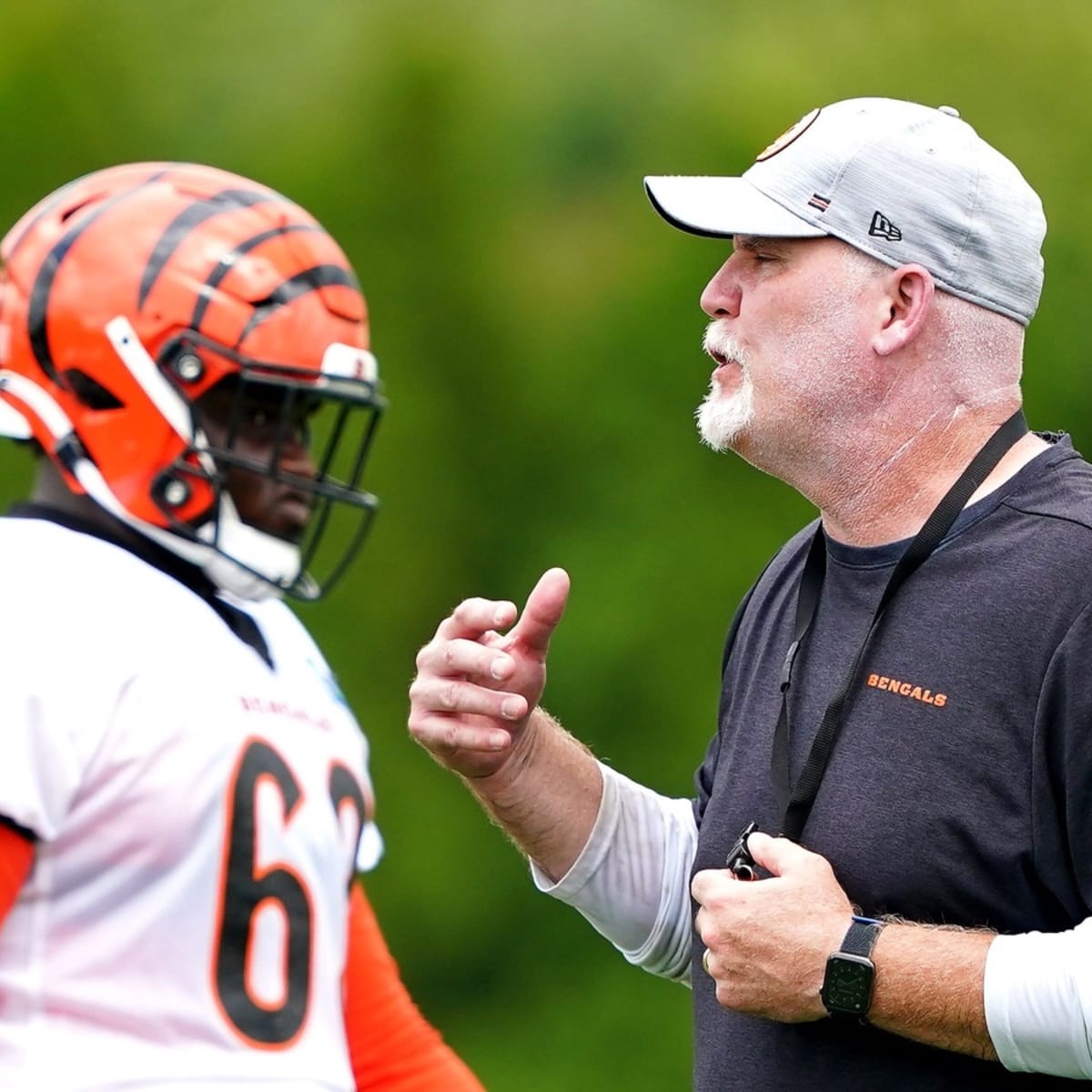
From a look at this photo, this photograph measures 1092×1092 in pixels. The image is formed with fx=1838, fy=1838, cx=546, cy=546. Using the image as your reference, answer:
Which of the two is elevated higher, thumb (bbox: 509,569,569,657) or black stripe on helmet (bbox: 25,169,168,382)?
black stripe on helmet (bbox: 25,169,168,382)

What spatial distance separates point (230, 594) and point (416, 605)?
15.4 feet

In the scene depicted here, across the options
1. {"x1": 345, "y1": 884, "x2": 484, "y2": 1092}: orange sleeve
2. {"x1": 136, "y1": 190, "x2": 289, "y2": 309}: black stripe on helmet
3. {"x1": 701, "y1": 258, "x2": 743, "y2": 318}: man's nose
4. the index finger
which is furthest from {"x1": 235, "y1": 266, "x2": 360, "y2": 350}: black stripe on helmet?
{"x1": 701, "y1": 258, "x2": 743, "y2": 318}: man's nose

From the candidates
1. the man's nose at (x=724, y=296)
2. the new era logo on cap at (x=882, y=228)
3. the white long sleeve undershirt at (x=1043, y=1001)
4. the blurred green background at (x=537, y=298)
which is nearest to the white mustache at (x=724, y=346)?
the man's nose at (x=724, y=296)

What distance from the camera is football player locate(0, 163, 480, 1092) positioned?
177 centimetres

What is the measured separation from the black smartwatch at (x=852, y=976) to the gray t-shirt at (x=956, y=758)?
99 mm

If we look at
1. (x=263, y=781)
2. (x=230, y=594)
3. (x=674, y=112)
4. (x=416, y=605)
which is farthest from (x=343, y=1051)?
(x=674, y=112)

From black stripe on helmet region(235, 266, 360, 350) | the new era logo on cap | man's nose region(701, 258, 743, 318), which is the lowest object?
black stripe on helmet region(235, 266, 360, 350)

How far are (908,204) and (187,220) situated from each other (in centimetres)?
107

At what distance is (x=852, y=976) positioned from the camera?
225 centimetres

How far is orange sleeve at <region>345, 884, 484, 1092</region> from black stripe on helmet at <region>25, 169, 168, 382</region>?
2.29 ft

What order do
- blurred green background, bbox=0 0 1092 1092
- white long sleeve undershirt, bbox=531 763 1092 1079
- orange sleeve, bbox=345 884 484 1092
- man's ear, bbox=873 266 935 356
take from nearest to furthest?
orange sleeve, bbox=345 884 484 1092 < man's ear, bbox=873 266 935 356 < white long sleeve undershirt, bbox=531 763 1092 1079 < blurred green background, bbox=0 0 1092 1092

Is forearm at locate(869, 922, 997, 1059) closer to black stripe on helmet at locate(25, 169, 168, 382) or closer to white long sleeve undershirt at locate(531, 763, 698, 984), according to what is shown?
white long sleeve undershirt at locate(531, 763, 698, 984)

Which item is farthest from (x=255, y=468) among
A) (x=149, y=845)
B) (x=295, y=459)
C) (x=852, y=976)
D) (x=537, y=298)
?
(x=537, y=298)

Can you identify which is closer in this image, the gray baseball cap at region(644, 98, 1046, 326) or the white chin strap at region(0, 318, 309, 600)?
the white chin strap at region(0, 318, 309, 600)
